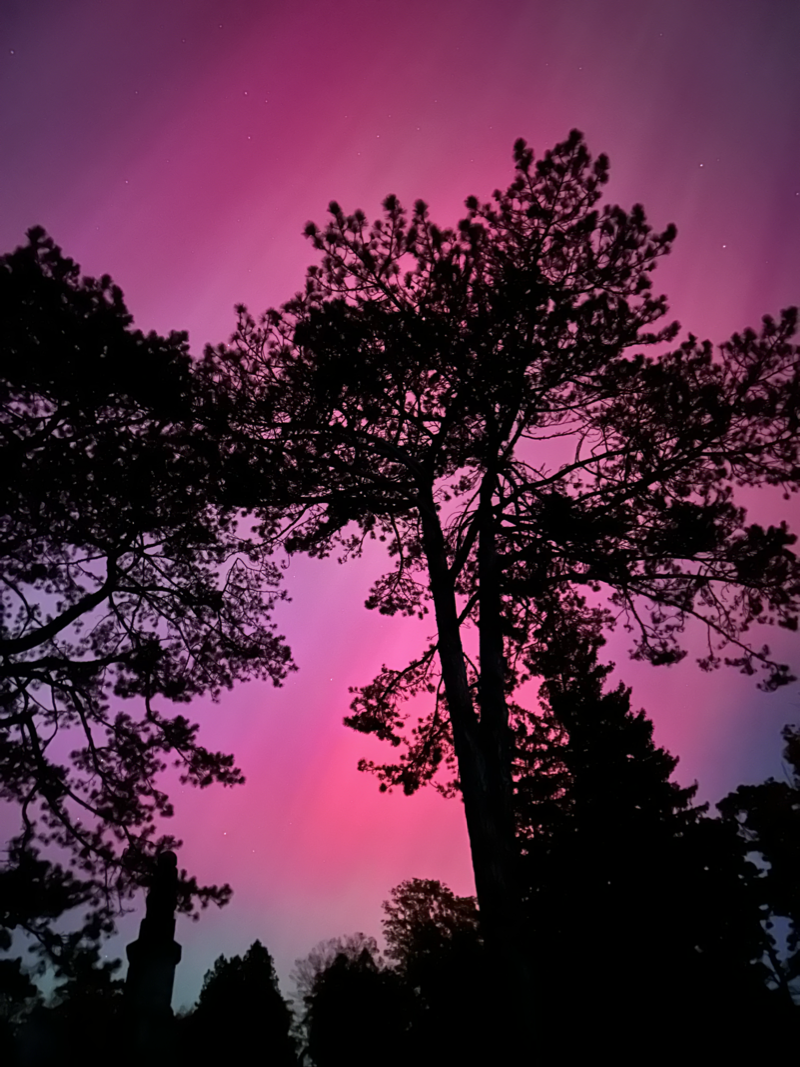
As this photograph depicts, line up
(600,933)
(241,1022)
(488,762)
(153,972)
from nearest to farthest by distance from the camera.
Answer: (153,972), (488,762), (600,933), (241,1022)

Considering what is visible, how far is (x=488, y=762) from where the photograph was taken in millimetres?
7547

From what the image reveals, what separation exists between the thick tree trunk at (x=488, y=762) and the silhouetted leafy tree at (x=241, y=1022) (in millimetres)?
20758

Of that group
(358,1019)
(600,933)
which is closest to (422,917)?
(358,1019)

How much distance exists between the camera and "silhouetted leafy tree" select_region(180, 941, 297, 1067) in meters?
20.6

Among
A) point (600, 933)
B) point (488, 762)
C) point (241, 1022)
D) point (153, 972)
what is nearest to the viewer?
point (153, 972)

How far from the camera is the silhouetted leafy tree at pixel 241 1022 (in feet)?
67.7

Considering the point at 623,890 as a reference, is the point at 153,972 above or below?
below

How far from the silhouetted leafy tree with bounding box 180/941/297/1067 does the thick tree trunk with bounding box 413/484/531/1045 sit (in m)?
20.8

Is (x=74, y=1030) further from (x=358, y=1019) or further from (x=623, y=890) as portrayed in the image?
(x=623, y=890)

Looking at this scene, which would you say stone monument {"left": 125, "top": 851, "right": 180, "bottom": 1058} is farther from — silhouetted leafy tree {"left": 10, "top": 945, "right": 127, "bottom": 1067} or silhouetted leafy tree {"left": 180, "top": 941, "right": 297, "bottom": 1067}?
silhouetted leafy tree {"left": 180, "top": 941, "right": 297, "bottom": 1067}

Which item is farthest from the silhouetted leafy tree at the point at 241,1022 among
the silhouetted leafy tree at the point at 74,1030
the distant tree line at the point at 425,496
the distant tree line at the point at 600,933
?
the distant tree line at the point at 425,496

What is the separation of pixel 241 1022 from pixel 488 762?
73.4 ft

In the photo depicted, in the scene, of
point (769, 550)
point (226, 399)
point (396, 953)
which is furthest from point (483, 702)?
point (396, 953)

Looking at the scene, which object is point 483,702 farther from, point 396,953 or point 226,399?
point 396,953
